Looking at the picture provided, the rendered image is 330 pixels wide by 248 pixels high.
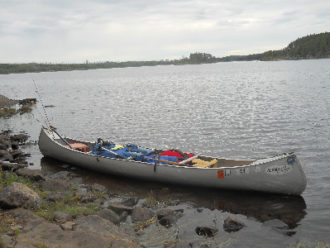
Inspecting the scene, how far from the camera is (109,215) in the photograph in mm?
10406

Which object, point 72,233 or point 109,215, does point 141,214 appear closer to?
point 109,215

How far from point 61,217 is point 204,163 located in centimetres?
675

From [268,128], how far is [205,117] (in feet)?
24.0

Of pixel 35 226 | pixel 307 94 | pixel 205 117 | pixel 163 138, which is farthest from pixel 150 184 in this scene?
pixel 307 94

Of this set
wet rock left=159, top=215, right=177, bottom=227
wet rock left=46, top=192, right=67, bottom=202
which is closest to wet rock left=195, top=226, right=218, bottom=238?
wet rock left=159, top=215, right=177, bottom=227

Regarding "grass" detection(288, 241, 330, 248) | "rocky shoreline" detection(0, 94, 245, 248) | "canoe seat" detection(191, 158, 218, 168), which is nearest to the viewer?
"rocky shoreline" detection(0, 94, 245, 248)

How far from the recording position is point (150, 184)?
14453 mm

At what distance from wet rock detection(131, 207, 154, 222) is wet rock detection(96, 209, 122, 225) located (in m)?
0.56

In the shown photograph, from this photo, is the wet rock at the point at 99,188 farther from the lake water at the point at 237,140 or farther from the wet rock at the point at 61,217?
the wet rock at the point at 61,217

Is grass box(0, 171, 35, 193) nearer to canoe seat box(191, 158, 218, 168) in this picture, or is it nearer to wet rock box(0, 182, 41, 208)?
wet rock box(0, 182, 41, 208)

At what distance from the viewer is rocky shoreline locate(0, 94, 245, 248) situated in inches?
314

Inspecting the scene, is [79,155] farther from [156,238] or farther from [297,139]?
[297,139]

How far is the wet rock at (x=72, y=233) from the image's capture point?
25.3 ft

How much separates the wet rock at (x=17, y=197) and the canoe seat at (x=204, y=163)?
6.70 m
